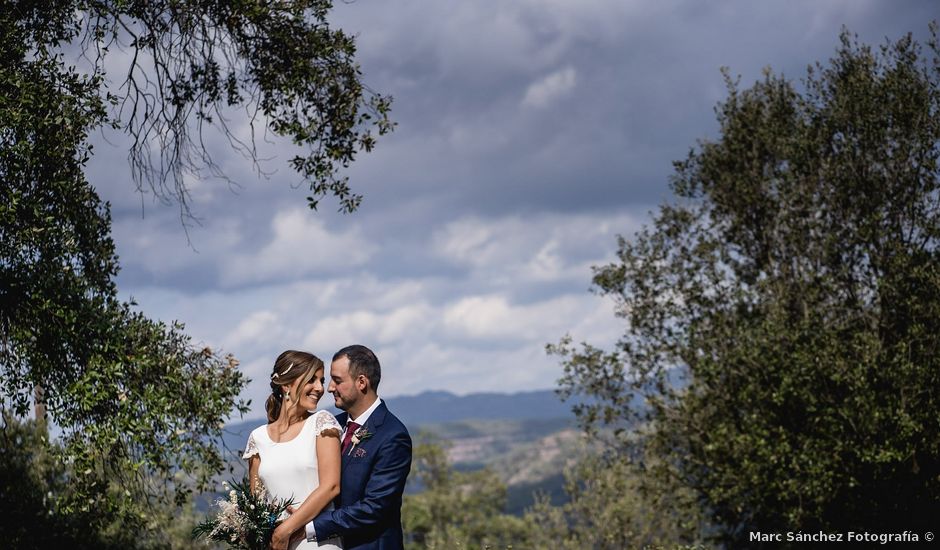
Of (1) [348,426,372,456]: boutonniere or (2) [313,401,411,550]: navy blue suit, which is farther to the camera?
(1) [348,426,372,456]: boutonniere

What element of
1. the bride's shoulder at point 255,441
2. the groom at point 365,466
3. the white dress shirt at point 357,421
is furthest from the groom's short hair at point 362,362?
the bride's shoulder at point 255,441

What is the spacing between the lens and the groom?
6.39m

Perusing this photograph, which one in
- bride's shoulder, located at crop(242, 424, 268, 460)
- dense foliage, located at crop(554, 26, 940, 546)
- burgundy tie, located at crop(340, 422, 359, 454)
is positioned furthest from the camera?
dense foliage, located at crop(554, 26, 940, 546)

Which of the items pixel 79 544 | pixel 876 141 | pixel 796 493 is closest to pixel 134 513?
pixel 79 544

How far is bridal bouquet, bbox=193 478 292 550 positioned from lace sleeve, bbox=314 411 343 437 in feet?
2.03

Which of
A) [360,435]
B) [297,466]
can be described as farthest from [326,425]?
[297,466]

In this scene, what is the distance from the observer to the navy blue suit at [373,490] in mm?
6375

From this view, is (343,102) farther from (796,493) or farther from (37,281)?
(796,493)

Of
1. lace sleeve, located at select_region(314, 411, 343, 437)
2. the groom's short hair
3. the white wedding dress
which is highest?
the groom's short hair

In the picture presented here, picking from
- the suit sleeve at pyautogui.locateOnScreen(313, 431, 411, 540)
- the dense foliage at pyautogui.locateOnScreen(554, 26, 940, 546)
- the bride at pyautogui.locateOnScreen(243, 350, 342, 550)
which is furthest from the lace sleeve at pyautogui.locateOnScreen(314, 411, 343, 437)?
the dense foliage at pyautogui.locateOnScreen(554, 26, 940, 546)

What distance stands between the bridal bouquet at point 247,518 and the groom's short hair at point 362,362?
111 centimetres

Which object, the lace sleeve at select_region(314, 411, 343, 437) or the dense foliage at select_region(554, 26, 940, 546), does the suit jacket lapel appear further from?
the dense foliage at select_region(554, 26, 940, 546)

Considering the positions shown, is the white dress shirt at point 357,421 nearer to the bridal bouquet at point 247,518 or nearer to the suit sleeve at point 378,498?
the suit sleeve at point 378,498

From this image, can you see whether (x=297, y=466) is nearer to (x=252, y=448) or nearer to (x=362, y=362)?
(x=252, y=448)
